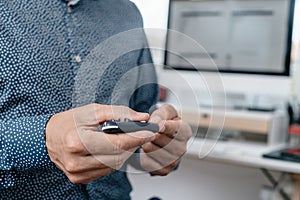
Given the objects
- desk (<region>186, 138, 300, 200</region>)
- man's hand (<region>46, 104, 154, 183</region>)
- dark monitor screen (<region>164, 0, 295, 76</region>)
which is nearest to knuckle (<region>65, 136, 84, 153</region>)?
man's hand (<region>46, 104, 154, 183</region>)

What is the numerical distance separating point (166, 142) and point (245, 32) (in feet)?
3.64

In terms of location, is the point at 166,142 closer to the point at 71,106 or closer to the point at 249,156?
the point at 71,106

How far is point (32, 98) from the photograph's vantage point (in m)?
0.60

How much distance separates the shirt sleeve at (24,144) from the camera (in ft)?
1.61

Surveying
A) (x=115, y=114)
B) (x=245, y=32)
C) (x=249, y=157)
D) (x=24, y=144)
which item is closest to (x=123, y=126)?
(x=115, y=114)

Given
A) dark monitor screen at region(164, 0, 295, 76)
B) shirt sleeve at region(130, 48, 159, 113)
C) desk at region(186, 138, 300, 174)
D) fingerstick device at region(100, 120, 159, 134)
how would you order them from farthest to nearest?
1. dark monitor screen at region(164, 0, 295, 76)
2. desk at region(186, 138, 300, 174)
3. shirt sleeve at region(130, 48, 159, 113)
4. fingerstick device at region(100, 120, 159, 134)

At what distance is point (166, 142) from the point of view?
1.64 ft

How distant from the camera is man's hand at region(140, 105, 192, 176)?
1.57 ft

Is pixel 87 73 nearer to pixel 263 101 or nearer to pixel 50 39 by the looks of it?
pixel 50 39

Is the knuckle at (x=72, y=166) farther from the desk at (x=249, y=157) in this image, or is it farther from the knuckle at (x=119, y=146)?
the desk at (x=249, y=157)

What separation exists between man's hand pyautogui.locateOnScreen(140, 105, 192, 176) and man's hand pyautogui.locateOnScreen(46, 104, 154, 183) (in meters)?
0.03

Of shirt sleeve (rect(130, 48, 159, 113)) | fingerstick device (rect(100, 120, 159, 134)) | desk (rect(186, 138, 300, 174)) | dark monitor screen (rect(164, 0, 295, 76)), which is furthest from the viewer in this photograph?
dark monitor screen (rect(164, 0, 295, 76))

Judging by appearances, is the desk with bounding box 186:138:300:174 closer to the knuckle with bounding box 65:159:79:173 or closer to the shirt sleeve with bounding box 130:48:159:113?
the shirt sleeve with bounding box 130:48:159:113

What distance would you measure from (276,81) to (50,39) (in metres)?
1.04
